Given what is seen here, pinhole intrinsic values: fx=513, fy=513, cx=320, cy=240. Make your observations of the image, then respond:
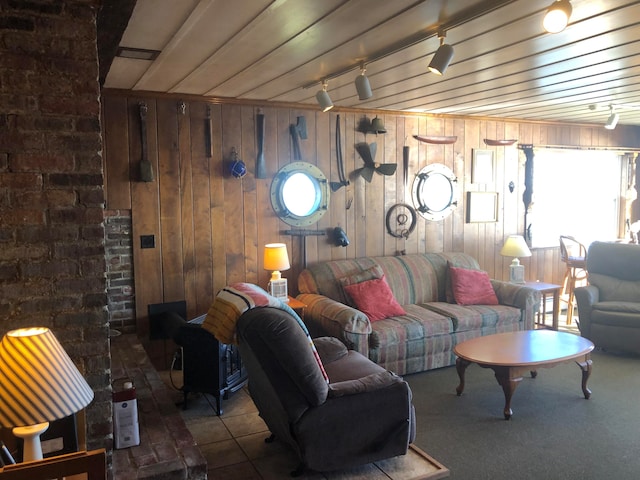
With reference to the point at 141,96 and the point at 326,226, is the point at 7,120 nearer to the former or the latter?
the point at 141,96

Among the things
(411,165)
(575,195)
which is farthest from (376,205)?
(575,195)

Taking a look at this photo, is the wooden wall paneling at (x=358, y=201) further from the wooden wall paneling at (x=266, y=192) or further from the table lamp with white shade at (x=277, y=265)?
the table lamp with white shade at (x=277, y=265)

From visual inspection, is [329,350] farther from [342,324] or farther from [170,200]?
[170,200]

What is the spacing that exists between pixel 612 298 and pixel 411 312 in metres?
2.05

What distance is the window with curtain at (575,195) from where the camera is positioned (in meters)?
5.87

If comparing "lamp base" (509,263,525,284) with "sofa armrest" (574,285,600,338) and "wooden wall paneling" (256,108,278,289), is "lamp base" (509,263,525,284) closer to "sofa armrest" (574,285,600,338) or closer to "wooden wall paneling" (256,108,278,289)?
"sofa armrest" (574,285,600,338)

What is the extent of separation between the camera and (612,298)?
190 inches

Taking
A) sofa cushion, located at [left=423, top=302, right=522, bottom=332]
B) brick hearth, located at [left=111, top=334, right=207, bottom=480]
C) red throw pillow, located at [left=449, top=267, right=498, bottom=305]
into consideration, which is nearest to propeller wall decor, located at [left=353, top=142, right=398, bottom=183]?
red throw pillow, located at [left=449, top=267, right=498, bottom=305]

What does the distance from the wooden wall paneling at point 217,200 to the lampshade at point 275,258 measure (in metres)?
0.39

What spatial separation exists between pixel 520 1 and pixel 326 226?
283 centimetres

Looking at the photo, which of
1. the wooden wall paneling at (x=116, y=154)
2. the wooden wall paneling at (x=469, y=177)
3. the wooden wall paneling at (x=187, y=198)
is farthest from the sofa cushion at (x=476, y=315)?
the wooden wall paneling at (x=116, y=154)

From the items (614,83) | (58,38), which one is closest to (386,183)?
(614,83)

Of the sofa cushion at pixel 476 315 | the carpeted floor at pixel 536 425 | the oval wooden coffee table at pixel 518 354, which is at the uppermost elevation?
the sofa cushion at pixel 476 315

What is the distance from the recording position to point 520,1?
2039mm
